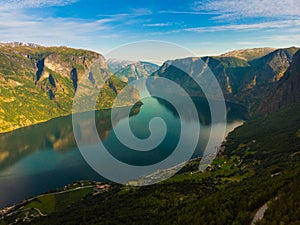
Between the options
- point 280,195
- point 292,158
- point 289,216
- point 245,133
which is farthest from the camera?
point 245,133

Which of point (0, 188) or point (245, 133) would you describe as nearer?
point (0, 188)

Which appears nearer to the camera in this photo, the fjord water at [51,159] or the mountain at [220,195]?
the mountain at [220,195]

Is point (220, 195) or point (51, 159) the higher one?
point (220, 195)

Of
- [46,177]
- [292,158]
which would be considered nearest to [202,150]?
[292,158]

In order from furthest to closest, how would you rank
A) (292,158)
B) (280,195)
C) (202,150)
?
(202,150) → (292,158) → (280,195)

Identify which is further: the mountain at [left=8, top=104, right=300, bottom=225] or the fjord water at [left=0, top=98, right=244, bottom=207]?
the fjord water at [left=0, top=98, right=244, bottom=207]

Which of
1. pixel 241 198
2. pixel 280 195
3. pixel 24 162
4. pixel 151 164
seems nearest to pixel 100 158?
pixel 151 164

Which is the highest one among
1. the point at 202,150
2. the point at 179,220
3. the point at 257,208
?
the point at 257,208

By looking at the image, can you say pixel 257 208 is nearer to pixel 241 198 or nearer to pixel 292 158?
pixel 241 198

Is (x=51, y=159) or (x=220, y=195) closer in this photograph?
(x=220, y=195)

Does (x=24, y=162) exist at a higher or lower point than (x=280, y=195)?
lower
